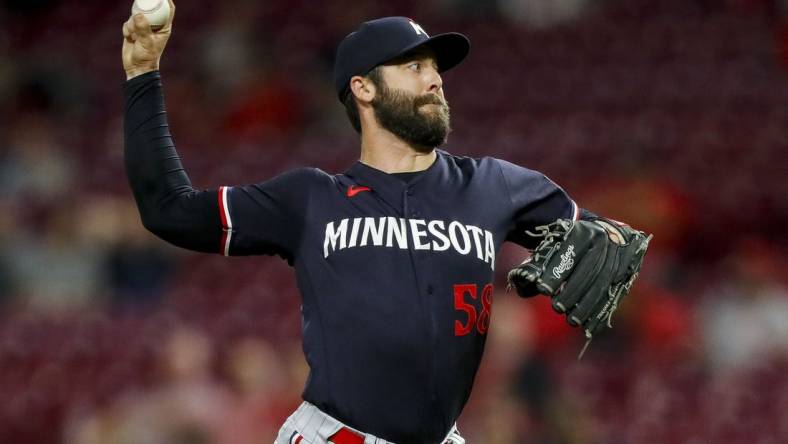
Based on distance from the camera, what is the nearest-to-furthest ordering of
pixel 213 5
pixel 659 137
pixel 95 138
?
1. pixel 659 137
2. pixel 95 138
3. pixel 213 5

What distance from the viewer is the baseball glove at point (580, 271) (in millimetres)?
3748

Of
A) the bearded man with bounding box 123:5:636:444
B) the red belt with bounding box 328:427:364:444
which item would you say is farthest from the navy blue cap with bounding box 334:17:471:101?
the red belt with bounding box 328:427:364:444

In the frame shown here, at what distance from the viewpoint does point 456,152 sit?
8.79m

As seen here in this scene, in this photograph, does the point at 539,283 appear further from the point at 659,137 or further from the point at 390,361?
the point at 659,137

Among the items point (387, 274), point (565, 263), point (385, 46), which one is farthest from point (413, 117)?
point (565, 263)

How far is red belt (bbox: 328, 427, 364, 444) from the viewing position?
11.8 feet

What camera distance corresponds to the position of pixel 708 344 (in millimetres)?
7227

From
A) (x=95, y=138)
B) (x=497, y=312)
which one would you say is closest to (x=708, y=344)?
(x=497, y=312)

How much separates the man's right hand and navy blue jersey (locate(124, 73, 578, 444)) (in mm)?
34

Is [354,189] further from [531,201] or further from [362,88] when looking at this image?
[531,201]

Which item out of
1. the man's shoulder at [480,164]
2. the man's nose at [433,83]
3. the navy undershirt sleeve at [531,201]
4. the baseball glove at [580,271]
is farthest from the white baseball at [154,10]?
the baseball glove at [580,271]

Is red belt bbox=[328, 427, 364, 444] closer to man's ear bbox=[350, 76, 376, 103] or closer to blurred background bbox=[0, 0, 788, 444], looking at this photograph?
man's ear bbox=[350, 76, 376, 103]

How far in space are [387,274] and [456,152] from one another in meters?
5.21

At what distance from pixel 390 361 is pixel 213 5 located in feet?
26.4
